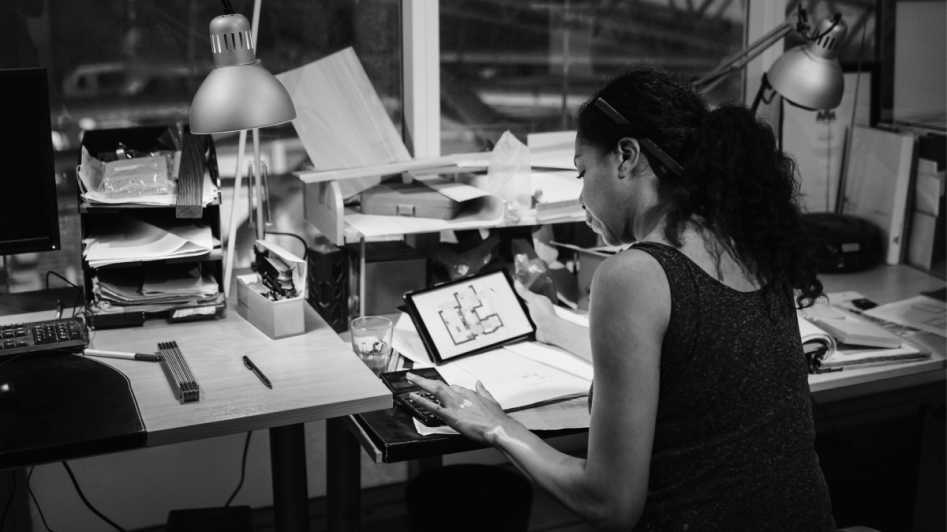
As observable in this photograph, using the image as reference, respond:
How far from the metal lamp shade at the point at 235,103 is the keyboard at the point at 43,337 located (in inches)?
17.8

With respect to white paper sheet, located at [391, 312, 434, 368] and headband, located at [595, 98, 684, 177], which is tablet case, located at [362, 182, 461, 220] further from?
headband, located at [595, 98, 684, 177]

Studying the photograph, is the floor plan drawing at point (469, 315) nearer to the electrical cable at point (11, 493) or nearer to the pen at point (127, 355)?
the pen at point (127, 355)

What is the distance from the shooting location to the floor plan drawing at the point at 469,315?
1845 millimetres

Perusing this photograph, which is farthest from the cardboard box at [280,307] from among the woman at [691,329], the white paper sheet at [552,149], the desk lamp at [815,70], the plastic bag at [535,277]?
the desk lamp at [815,70]

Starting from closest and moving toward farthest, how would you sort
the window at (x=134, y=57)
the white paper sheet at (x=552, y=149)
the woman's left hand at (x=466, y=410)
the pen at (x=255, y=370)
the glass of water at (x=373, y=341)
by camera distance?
the woman's left hand at (x=466, y=410)
the pen at (x=255, y=370)
the glass of water at (x=373, y=341)
the window at (x=134, y=57)
the white paper sheet at (x=552, y=149)

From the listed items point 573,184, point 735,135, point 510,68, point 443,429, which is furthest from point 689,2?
point 443,429

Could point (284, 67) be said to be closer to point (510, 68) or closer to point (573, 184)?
point (510, 68)

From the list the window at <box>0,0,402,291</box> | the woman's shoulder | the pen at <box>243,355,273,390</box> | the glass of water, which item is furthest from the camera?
the window at <box>0,0,402,291</box>

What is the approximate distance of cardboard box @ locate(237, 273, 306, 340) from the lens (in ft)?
5.65

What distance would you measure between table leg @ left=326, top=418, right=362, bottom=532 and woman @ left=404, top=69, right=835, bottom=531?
57cm

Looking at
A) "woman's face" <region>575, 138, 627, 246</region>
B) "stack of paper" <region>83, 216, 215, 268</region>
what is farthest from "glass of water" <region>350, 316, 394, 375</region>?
"woman's face" <region>575, 138, 627, 246</region>

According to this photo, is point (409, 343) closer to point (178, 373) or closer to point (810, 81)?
point (178, 373)

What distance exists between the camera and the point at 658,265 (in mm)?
1129

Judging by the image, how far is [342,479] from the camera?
5.79ft
